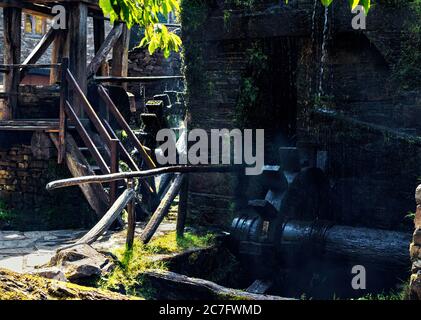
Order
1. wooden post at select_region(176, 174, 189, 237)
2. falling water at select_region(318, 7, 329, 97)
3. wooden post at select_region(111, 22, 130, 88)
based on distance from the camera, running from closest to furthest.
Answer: wooden post at select_region(176, 174, 189, 237) < falling water at select_region(318, 7, 329, 97) < wooden post at select_region(111, 22, 130, 88)

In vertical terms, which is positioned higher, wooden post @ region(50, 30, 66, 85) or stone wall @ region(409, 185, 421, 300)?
wooden post @ region(50, 30, 66, 85)

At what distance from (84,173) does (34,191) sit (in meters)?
1.43

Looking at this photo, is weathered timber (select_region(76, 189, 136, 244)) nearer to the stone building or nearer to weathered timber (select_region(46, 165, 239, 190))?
weathered timber (select_region(46, 165, 239, 190))

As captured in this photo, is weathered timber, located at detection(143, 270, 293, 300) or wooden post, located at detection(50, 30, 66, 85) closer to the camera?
weathered timber, located at detection(143, 270, 293, 300)

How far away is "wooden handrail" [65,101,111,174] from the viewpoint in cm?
834

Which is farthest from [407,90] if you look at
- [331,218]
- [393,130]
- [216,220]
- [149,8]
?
[149,8]

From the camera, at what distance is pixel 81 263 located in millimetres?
5000

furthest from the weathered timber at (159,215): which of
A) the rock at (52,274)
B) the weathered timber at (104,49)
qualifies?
the weathered timber at (104,49)

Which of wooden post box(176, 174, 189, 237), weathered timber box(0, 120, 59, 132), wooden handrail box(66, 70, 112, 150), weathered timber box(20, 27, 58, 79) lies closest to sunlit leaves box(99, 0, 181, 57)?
wooden post box(176, 174, 189, 237)

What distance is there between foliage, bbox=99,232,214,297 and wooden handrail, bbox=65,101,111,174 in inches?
75.1

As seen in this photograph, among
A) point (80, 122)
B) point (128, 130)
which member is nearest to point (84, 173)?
point (80, 122)

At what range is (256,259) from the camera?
6645 millimetres

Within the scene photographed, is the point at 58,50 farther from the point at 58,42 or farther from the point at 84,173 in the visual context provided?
the point at 84,173
